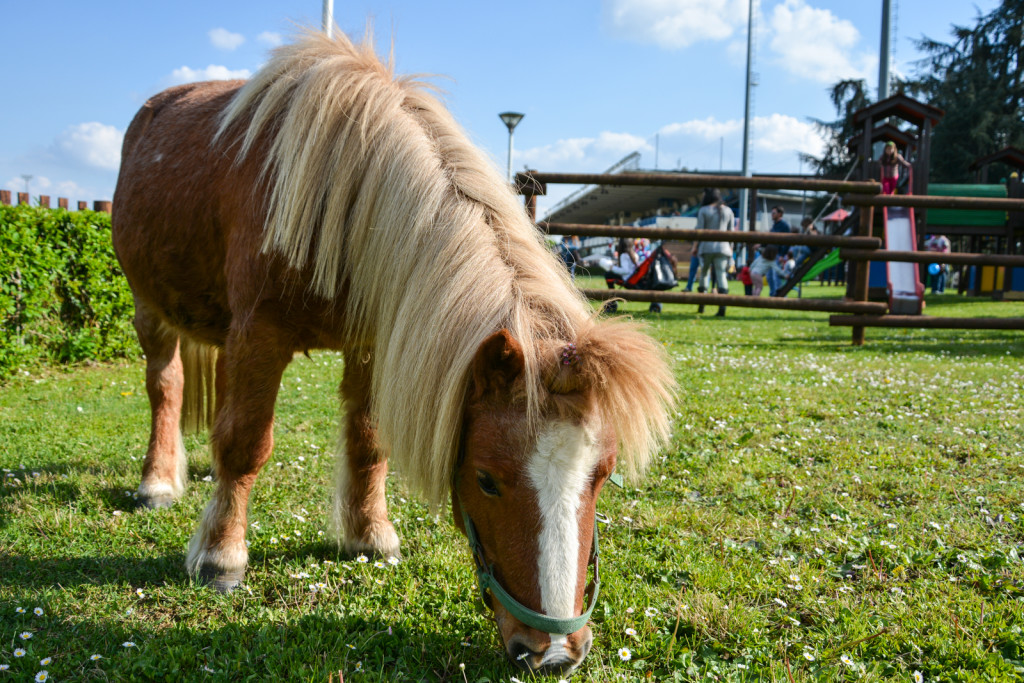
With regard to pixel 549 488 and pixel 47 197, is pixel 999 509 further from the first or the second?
pixel 47 197

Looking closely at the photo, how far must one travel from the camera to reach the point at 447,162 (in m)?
2.39

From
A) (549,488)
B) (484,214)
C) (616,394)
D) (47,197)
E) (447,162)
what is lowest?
(549,488)

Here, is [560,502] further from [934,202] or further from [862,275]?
[934,202]

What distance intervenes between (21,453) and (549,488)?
4112 millimetres

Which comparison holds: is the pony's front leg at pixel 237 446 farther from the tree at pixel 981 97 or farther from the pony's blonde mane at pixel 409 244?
the tree at pixel 981 97


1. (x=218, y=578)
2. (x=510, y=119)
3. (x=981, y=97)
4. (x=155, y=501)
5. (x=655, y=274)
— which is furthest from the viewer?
(x=981, y=97)

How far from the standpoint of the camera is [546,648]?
5.59 feet

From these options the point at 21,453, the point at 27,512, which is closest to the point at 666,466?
the point at 27,512

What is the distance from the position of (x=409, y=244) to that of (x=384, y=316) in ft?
0.88

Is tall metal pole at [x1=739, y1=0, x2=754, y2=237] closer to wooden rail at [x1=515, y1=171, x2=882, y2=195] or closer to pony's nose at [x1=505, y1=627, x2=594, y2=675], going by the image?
wooden rail at [x1=515, y1=171, x2=882, y2=195]

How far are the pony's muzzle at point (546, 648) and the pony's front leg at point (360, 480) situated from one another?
52.8 inches

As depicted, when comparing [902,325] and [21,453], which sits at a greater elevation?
[902,325]

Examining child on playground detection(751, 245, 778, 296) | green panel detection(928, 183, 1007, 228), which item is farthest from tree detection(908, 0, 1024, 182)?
child on playground detection(751, 245, 778, 296)

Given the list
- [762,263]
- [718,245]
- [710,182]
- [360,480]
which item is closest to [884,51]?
[762,263]
